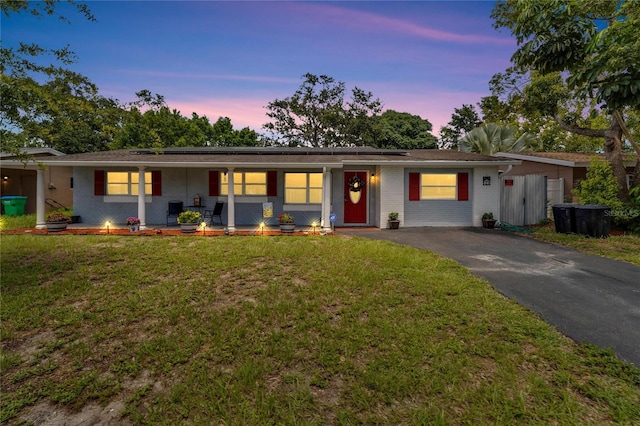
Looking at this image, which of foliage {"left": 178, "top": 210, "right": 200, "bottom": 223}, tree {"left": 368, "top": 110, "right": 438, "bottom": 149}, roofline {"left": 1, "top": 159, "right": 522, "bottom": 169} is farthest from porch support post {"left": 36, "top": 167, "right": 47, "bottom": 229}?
tree {"left": 368, "top": 110, "right": 438, "bottom": 149}

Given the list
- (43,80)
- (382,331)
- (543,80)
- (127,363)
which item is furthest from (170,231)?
(543,80)

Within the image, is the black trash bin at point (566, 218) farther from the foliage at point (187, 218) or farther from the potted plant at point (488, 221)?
the foliage at point (187, 218)

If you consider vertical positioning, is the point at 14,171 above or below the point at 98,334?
above

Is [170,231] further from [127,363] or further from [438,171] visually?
[438,171]

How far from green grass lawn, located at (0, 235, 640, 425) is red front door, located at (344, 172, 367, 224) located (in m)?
6.10

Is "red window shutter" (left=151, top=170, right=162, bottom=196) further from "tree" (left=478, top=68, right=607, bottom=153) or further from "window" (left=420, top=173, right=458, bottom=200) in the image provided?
"tree" (left=478, top=68, right=607, bottom=153)

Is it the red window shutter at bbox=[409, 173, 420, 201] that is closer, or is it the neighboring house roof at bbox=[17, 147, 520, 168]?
the neighboring house roof at bbox=[17, 147, 520, 168]

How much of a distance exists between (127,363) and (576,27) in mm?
13229

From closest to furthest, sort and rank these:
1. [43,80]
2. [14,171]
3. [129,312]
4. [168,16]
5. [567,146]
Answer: [129,312] → [43,80] → [168,16] → [14,171] → [567,146]

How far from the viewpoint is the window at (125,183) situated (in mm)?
11047

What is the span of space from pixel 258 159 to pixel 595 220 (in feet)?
35.3

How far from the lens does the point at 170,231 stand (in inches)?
367

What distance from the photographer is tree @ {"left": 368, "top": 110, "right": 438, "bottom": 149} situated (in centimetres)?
2573

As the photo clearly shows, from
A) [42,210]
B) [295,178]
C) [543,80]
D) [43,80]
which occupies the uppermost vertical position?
[543,80]
